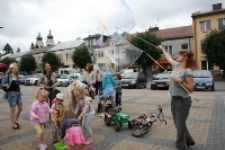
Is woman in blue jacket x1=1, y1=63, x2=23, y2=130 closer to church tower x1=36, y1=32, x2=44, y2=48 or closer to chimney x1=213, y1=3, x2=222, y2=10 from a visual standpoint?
chimney x1=213, y1=3, x2=222, y2=10

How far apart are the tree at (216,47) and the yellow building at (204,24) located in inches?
215

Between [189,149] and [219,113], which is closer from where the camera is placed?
[189,149]

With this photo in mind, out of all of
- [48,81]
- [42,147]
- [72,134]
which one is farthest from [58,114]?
[48,81]

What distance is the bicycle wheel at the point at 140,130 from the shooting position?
226 inches

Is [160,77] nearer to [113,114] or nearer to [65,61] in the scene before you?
[113,114]

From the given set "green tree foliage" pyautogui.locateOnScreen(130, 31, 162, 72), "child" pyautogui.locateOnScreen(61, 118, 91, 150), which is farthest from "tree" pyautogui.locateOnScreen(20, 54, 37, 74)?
"child" pyautogui.locateOnScreen(61, 118, 91, 150)

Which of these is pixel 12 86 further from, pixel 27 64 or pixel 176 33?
pixel 27 64

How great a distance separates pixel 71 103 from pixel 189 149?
8.28 ft

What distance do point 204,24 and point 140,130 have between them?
121ft

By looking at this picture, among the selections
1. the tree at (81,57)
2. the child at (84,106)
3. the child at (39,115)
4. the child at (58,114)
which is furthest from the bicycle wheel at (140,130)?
the tree at (81,57)

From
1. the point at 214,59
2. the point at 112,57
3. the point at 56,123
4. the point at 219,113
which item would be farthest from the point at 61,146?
the point at 214,59

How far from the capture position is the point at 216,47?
3075 centimetres

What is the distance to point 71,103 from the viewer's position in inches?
200

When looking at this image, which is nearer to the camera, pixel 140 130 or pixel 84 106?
pixel 84 106
